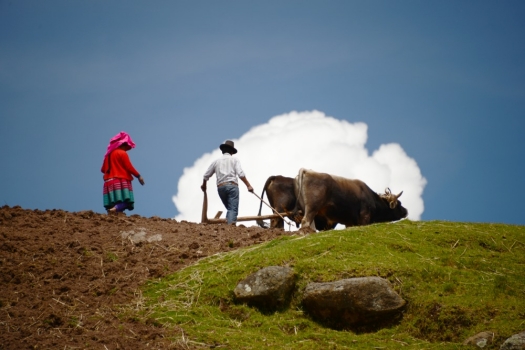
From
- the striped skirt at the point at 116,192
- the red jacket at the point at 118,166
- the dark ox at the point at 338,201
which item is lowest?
the dark ox at the point at 338,201

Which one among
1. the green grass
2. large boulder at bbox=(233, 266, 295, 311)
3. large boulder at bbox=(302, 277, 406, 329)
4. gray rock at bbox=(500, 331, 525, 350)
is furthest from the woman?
gray rock at bbox=(500, 331, 525, 350)

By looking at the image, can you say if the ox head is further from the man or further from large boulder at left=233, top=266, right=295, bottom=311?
large boulder at left=233, top=266, right=295, bottom=311

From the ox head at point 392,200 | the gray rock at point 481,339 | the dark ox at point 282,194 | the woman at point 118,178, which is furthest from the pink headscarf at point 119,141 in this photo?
the gray rock at point 481,339

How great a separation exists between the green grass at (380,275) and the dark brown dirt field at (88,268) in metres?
0.48

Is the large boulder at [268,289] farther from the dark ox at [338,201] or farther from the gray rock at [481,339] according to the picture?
the dark ox at [338,201]

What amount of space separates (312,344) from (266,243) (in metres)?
3.75

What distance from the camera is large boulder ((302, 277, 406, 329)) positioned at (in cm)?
897

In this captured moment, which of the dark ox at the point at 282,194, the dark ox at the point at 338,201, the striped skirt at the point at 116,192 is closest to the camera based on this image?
the striped skirt at the point at 116,192

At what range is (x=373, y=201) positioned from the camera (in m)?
19.2

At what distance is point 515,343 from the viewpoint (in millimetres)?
7449

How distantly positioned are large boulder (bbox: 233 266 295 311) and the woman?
6.91m

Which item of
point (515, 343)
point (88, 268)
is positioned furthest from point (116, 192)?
point (515, 343)

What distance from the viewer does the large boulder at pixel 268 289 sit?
31.4ft

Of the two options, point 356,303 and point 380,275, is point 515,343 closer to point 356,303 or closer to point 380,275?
point 356,303
